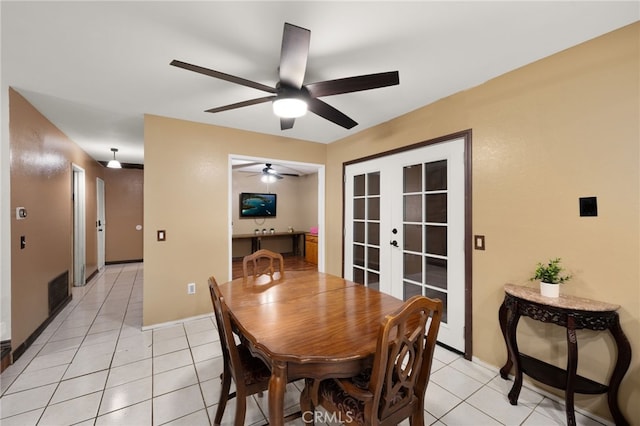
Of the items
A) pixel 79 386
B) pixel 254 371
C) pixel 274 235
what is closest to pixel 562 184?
pixel 254 371

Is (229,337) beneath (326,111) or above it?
beneath

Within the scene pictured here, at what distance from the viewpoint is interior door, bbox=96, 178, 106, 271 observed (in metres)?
5.60

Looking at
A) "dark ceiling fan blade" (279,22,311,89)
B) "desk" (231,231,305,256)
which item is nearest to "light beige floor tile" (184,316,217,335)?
"dark ceiling fan blade" (279,22,311,89)

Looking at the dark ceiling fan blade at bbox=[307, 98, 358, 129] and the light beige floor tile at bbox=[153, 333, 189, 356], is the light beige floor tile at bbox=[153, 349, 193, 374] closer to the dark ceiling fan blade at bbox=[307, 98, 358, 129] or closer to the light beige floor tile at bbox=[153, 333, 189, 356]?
the light beige floor tile at bbox=[153, 333, 189, 356]

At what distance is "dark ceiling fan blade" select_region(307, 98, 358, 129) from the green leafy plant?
5.83 ft

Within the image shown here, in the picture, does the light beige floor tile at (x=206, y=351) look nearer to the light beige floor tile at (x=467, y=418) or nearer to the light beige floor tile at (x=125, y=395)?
→ the light beige floor tile at (x=125, y=395)

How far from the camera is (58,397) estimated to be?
185cm

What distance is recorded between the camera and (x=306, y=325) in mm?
1431

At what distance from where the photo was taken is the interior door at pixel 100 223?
560 centimetres

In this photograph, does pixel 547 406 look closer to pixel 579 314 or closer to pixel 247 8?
pixel 579 314

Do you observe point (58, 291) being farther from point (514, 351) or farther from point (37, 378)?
point (514, 351)

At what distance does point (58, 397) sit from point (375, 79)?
10.0ft

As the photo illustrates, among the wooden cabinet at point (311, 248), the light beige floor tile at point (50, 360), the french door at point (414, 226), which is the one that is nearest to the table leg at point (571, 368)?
the french door at point (414, 226)

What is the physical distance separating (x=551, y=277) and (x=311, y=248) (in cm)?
506
